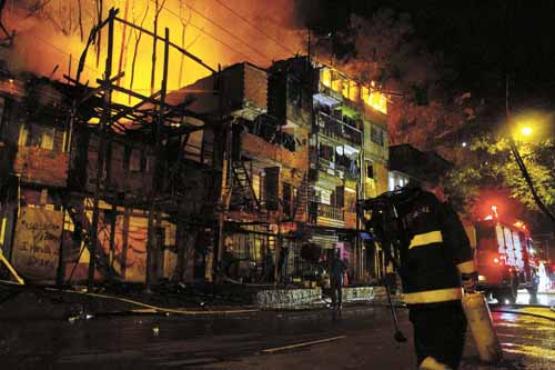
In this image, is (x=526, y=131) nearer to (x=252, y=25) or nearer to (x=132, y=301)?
(x=132, y=301)

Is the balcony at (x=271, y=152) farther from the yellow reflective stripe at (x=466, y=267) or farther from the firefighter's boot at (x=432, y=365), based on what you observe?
the firefighter's boot at (x=432, y=365)

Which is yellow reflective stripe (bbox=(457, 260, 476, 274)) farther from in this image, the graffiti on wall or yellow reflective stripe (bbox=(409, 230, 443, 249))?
the graffiti on wall

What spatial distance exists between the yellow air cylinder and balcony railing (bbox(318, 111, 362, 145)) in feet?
97.6

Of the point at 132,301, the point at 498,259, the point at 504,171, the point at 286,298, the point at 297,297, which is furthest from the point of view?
the point at 504,171

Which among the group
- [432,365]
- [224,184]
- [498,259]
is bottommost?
[432,365]

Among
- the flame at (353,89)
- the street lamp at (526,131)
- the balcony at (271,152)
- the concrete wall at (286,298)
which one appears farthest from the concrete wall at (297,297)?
the flame at (353,89)

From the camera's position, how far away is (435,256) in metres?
4.03

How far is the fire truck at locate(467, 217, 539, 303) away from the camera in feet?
58.4

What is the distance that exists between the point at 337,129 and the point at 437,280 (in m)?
33.4

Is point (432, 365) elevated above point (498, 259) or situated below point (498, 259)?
below

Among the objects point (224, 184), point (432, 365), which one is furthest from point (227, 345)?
point (224, 184)

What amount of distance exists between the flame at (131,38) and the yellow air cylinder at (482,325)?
16.7 m

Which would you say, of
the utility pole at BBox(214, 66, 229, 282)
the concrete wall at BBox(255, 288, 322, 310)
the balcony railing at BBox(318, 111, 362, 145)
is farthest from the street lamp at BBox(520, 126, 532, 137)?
the balcony railing at BBox(318, 111, 362, 145)

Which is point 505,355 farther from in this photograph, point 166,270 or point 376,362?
point 166,270
